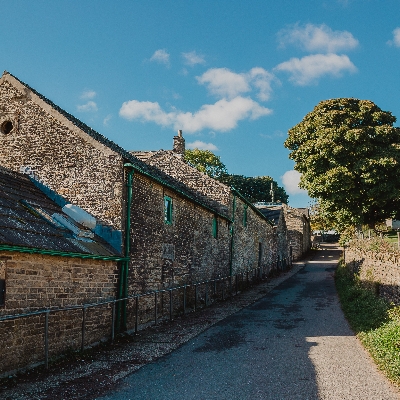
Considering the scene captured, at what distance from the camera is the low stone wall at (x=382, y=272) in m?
12.2

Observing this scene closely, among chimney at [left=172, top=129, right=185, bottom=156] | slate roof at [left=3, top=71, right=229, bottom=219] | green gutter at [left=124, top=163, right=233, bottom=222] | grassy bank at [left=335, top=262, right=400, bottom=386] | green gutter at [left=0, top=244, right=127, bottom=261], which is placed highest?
chimney at [left=172, top=129, right=185, bottom=156]

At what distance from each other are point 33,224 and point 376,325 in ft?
30.1

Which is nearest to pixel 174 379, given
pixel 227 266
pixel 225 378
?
pixel 225 378

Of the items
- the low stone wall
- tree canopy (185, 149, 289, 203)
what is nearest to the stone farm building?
the low stone wall

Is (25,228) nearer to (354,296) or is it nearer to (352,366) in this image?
(352,366)

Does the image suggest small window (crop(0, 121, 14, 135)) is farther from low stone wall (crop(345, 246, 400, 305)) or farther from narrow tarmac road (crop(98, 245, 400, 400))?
low stone wall (crop(345, 246, 400, 305))

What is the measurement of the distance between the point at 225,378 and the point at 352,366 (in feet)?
8.95

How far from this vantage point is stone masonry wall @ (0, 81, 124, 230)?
1157 cm

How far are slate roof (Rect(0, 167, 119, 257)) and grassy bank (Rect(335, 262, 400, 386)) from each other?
6805 millimetres

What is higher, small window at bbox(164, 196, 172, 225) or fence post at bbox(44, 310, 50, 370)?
small window at bbox(164, 196, 172, 225)

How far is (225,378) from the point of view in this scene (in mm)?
7398

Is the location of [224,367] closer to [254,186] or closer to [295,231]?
[295,231]

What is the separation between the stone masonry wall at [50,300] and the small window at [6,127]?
5994mm

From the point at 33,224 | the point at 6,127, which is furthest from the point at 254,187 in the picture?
the point at 33,224
